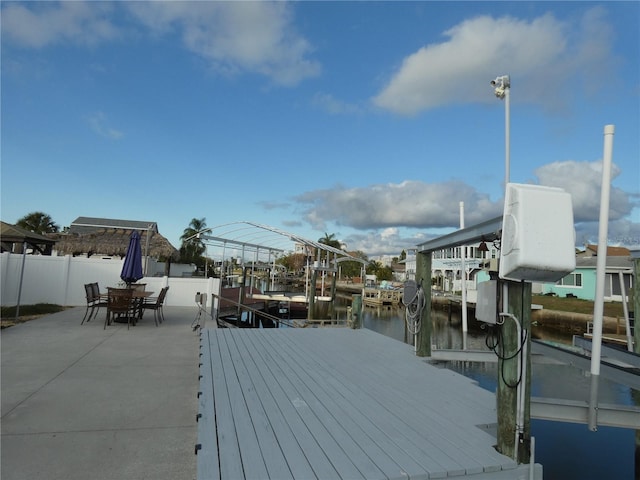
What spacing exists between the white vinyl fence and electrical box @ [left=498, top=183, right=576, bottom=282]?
12.2 meters

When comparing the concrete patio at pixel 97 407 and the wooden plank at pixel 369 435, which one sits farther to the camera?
the concrete patio at pixel 97 407

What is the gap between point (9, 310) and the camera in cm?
1019

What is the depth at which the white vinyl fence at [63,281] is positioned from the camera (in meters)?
11.5

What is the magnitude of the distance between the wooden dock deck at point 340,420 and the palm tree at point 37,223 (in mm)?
43478

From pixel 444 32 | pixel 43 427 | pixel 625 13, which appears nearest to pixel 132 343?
pixel 43 427

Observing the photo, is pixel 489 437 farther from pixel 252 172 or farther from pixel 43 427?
pixel 252 172

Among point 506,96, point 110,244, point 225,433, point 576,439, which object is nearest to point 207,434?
point 225,433

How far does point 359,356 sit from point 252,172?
12.8 m

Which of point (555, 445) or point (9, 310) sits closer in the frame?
point (555, 445)

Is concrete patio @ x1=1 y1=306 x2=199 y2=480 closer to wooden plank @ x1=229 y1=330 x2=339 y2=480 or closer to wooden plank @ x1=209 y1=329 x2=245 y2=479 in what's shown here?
wooden plank @ x1=209 y1=329 x2=245 y2=479

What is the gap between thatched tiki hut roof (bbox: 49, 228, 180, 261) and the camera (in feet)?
→ 59.4

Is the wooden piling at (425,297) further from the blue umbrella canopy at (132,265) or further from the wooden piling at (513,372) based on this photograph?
the blue umbrella canopy at (132,265)

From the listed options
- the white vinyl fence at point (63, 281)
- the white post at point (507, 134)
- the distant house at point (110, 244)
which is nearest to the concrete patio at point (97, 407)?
the white post at point (507, 134)

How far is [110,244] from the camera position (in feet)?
63.7
